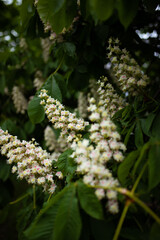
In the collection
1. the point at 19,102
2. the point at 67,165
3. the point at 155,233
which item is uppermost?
the point at 19,102

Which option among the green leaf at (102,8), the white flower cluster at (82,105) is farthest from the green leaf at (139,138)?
the white flower cluster at (82,105)

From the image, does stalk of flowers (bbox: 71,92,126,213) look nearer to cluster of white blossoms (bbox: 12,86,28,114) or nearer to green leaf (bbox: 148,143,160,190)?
green leaf (bbox: 148,143,160,190)

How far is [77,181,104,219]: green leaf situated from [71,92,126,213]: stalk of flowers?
1.7 inches

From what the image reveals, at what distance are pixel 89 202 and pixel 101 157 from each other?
0.24 m

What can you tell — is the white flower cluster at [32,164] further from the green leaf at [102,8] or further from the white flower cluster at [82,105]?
the white flower cluster at [82,105]

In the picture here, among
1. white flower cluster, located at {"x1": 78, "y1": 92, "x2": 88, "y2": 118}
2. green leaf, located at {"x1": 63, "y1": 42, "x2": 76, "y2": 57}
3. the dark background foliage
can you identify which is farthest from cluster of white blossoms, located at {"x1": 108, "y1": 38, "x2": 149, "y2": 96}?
white flower cluster, located at {"x1": 78, "y1": 92, "x2": 88, "y2": 118}

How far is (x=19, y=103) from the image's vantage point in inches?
141

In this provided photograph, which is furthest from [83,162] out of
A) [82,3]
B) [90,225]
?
[82,3]

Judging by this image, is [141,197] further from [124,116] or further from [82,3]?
[82,3]

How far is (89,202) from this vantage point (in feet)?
2.83

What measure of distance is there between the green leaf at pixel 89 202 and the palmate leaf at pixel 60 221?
3 centimetres

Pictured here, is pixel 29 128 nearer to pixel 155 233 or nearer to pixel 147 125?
pixel 147 125

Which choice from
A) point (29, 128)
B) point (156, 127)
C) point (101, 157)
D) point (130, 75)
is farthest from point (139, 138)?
point (29, 128)

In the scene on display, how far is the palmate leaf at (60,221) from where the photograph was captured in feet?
2.60
